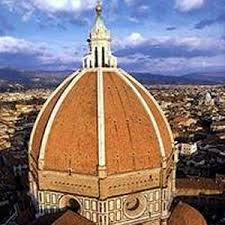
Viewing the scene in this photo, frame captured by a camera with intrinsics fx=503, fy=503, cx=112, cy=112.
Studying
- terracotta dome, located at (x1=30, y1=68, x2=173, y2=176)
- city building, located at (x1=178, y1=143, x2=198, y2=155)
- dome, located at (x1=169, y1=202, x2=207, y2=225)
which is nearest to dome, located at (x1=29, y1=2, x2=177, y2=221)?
terracotta dome, located at (x1=30, y1=68, x2=173, y2=176)

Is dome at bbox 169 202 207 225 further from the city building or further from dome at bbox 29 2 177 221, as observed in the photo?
the city building

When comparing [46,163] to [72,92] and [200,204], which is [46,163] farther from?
[200,204]

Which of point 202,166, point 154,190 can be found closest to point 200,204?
point 202,166

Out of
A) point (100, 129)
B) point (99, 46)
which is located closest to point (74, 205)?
point (100, 129)

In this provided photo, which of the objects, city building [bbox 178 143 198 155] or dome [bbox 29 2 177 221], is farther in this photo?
city building [bbox 178 143 198 155]

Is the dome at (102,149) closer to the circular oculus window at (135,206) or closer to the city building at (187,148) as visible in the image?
the circular oculus window at (135,206)

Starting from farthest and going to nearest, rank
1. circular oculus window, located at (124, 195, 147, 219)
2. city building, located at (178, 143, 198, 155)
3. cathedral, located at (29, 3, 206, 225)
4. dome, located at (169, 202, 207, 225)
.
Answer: city building, located at (178, 143, 198, 155)
dome, located at (169, 202, 207, 225)
circular oculus window, located at (124, 195, 147, 219)
cathedral, located at (29, 3, 206, 225)

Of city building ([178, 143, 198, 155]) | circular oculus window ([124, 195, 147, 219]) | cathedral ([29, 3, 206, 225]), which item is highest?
cathedral ([29, 3, 206, 225])
